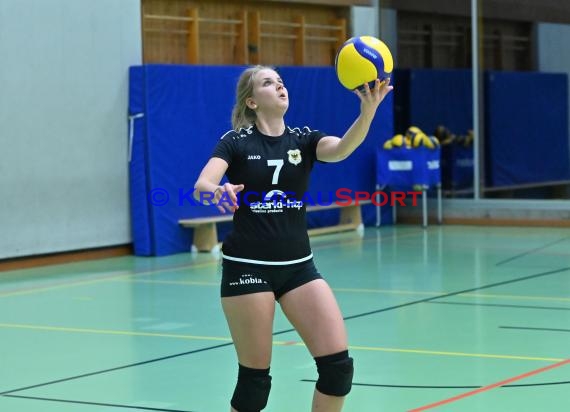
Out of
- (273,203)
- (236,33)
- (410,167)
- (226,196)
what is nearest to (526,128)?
(410,167)

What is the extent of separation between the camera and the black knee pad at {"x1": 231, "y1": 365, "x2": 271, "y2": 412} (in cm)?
507

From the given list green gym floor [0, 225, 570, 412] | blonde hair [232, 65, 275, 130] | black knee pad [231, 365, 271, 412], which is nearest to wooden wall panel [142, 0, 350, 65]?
green gym floor [0, 225, 570, 412]

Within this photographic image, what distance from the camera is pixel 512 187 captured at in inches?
737

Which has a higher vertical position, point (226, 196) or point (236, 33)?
point (236, 33)

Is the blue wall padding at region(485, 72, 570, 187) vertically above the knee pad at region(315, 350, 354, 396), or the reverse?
the blue wall padding at region(485, 72, 570, 187)

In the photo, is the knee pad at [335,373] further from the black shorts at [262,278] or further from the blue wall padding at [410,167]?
the blue wall padding at [410,167]

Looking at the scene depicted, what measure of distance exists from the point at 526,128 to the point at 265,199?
14219 mm

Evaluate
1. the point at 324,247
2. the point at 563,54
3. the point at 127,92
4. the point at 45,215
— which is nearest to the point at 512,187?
the point at 563,54

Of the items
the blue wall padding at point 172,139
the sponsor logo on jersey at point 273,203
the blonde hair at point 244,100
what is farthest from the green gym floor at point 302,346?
the blonde hair at point 244,100

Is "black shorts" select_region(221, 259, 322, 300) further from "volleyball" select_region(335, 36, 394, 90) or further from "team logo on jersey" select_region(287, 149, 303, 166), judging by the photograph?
"volleyball" select_region(335, 36, 394, 90)

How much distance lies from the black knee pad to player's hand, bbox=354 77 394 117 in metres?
1.28

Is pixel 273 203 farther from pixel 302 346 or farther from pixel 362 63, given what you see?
pixel 302 346

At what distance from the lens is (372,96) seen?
5113 millimetres
